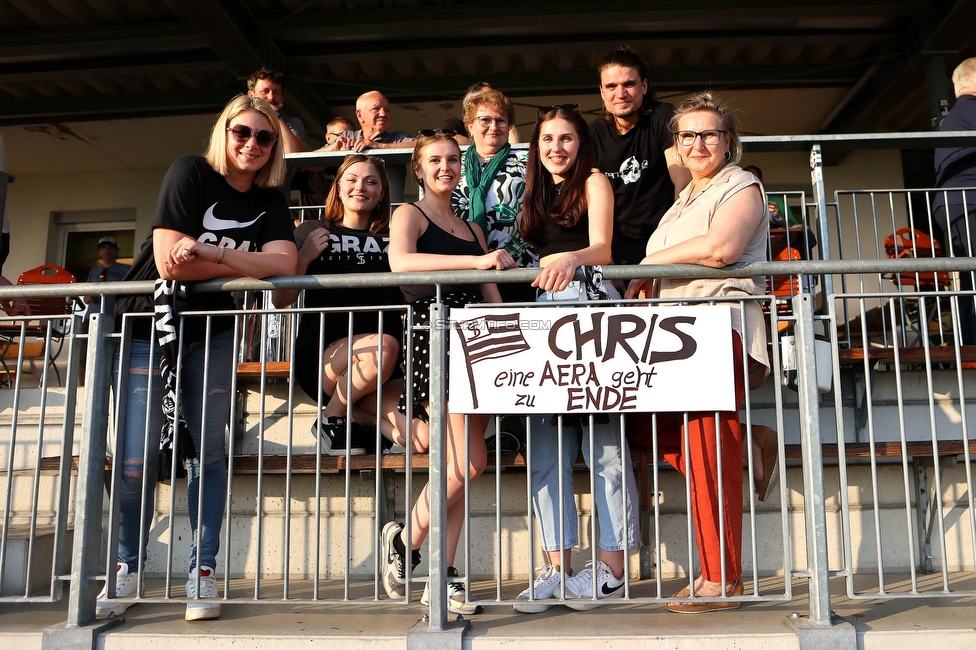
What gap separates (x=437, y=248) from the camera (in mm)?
3354

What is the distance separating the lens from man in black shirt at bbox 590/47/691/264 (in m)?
3.89

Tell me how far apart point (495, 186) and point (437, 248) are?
2.35 ft

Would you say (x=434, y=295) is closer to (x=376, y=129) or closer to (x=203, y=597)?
(x=203, y=597)

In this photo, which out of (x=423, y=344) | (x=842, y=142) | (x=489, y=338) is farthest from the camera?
(x=842, y=142)

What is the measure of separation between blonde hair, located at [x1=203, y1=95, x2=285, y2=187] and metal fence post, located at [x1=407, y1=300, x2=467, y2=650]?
1.01 m

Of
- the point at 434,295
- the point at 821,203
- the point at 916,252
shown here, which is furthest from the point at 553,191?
the point at 916,252

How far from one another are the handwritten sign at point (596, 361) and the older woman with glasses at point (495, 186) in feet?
2.75

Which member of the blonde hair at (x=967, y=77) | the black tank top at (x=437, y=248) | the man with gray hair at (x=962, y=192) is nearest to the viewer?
the black tank top at (x=437, y=248)

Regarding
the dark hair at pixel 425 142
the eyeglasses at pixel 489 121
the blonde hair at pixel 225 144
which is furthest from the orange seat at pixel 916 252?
the blonde hair at pixel 225 144

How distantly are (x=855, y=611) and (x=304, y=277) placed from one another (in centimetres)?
245

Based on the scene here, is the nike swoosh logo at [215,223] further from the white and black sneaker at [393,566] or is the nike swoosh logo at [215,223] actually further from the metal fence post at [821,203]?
the metal fence post at [821,203]

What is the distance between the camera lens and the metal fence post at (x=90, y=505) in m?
2.84

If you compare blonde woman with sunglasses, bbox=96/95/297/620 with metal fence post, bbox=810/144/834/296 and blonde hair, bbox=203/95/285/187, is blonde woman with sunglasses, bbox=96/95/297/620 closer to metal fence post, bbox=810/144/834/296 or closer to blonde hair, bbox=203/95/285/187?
blonde hair, bbox=203/95/285/187

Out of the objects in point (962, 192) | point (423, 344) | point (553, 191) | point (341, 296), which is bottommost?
point (423, 344)
